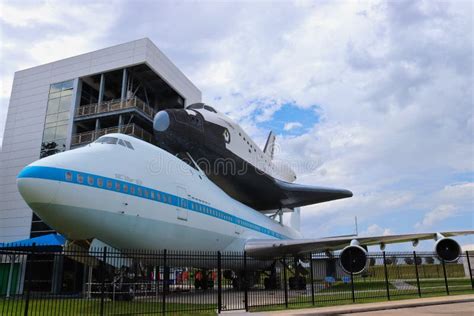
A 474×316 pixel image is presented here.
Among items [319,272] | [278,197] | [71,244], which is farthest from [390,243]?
[71,244]

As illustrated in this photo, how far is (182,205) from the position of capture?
48.5ft

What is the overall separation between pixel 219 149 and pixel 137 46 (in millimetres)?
10717

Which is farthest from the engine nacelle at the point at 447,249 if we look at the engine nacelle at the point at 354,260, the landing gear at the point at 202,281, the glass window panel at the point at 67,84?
the glass window panel at the point at 67,84

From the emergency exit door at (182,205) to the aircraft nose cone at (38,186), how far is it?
16.1ft

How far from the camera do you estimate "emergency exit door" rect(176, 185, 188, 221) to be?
1450 cm

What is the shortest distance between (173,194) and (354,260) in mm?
8088

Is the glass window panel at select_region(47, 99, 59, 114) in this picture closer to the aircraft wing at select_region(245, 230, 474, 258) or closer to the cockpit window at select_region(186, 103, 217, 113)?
the cockpit window at select_region(186, 103, 217, 113)

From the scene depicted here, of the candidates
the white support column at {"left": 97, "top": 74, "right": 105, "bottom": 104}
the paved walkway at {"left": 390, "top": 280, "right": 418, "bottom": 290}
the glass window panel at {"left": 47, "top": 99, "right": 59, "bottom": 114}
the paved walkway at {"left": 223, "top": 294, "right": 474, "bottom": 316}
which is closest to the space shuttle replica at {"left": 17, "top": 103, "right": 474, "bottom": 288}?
the paved walkway at {"left": 390, "top": 280, "right": 418, "bottom": 290}

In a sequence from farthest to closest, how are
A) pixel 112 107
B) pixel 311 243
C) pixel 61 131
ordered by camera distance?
pixel 61 131 → pixel 112 107 → pixel 311 243

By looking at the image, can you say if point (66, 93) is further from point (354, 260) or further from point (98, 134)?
point (354, 260)

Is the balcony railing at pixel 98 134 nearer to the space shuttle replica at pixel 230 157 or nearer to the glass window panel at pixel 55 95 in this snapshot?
the glass window panel at pixel 55 95

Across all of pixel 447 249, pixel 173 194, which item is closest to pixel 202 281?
pixel 173 194

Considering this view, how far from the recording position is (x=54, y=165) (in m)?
10.8

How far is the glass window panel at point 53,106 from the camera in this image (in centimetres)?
2896
